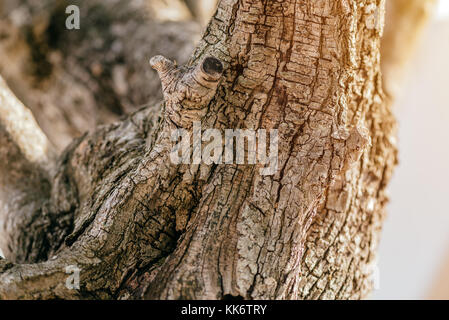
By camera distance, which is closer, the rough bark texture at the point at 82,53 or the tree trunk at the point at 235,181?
the tree trunk at the point at 235,181

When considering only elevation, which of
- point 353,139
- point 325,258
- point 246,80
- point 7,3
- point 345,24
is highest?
point 7,3

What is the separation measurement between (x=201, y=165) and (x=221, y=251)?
7.3 inches

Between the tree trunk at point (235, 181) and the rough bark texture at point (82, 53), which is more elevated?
the rough bark texture at point (82, 53)

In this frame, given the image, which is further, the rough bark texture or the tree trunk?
the rough bark texture

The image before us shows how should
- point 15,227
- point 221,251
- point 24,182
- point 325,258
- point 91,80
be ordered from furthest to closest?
point 91,80
point 24,182
point 15,227
point 325,258
point 221,251

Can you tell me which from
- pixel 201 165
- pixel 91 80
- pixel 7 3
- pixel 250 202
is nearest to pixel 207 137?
pixel 201 165

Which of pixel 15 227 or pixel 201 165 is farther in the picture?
pixel 15 227

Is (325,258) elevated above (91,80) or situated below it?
below

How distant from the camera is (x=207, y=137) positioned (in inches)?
38.9

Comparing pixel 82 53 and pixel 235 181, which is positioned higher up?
pixel 82 53

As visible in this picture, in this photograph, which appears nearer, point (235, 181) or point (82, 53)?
point (235, 181)

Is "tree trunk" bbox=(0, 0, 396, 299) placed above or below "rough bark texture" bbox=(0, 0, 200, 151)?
below

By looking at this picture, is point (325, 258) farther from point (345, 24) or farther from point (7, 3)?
point (7, 3)

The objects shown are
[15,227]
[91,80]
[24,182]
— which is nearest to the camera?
[15,227]
